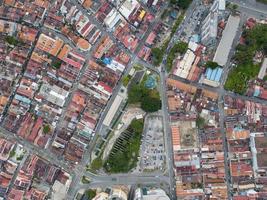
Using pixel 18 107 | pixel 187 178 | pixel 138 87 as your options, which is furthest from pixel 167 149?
pixel 18 107

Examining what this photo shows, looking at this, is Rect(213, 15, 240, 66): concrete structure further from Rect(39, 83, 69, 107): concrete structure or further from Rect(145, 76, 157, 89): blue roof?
Rect(39, 83, 69, 107): concrete structure

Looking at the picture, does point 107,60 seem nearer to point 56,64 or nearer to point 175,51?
point 56,64

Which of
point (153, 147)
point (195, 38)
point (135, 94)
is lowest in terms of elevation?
point (153, 147)

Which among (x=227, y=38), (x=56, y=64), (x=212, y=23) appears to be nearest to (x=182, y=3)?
(x=212, y=23)

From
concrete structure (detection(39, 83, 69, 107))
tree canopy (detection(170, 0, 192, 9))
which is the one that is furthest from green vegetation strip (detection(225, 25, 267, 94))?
concrete structure (detection(39, 83, 69, 107))

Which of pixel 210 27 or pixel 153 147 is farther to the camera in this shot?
pixel 153 147

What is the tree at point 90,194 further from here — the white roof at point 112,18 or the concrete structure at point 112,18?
the white roof at point 112,18
